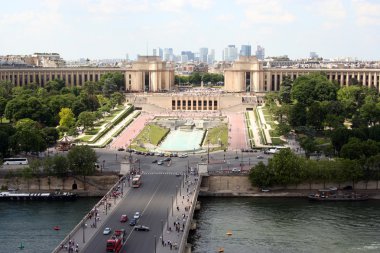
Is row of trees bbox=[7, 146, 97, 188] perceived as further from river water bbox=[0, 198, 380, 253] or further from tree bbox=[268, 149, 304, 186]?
tree bbox=[268, 149, 304, 186]

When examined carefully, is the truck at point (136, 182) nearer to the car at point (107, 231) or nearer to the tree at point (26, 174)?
the tree at point (26, 174)

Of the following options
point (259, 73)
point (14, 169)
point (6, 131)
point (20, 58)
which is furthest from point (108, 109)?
point (20, 58)

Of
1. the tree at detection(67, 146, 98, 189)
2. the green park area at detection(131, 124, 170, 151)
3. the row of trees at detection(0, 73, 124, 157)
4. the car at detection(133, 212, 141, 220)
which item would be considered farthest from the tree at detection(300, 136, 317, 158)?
the row of trees at detection(0, 73, 124, 157)

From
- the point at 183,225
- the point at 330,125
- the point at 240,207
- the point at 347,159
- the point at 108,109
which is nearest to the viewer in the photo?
the point at 183,225

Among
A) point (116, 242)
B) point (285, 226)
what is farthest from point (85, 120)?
point (116, 242)

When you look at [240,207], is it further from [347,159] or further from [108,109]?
[108,109]

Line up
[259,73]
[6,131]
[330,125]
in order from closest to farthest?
[6,131], [330,125], [259,73]

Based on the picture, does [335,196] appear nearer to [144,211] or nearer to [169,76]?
[144,211]

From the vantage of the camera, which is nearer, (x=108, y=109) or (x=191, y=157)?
(x=191, y=157)
